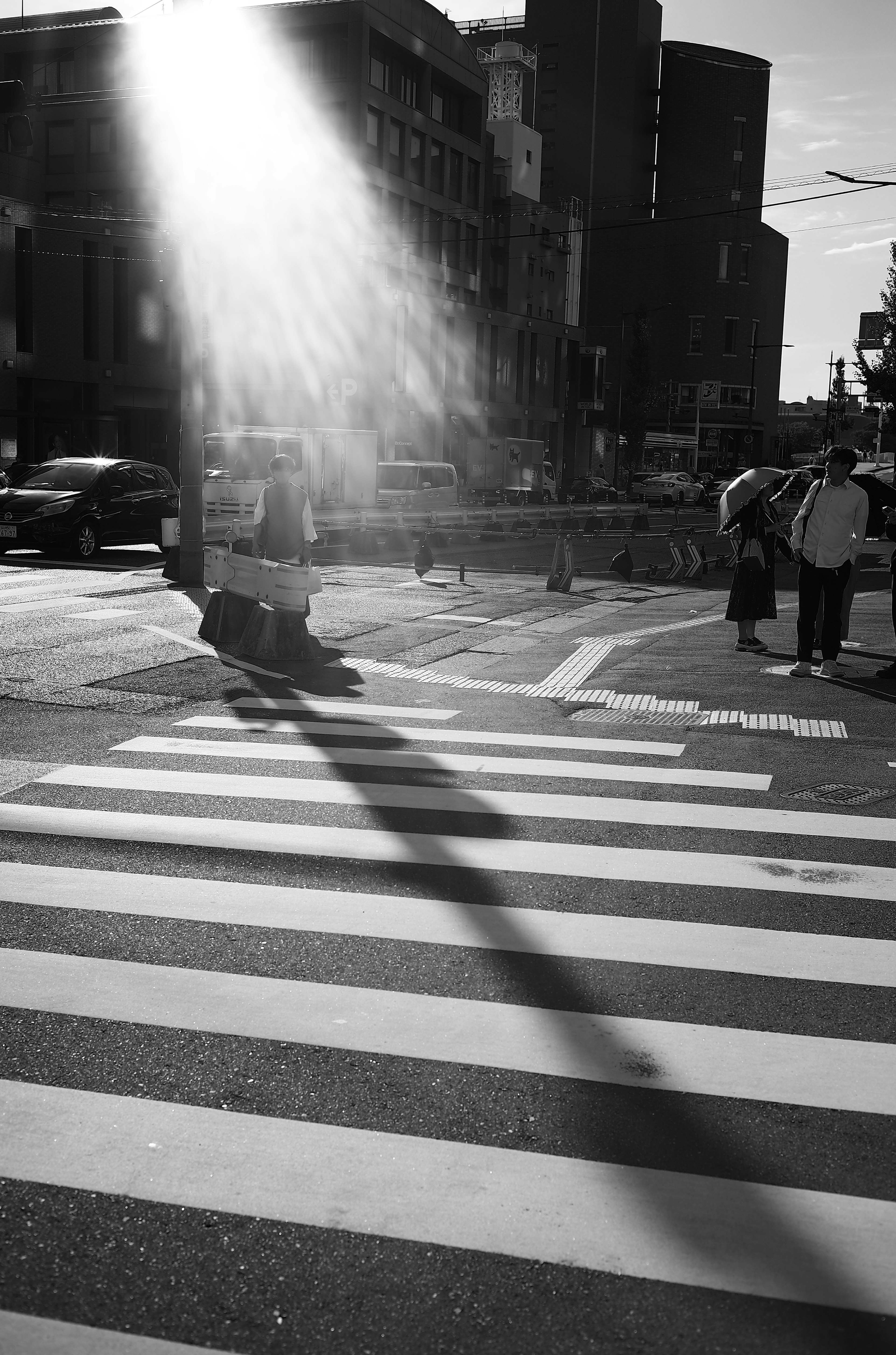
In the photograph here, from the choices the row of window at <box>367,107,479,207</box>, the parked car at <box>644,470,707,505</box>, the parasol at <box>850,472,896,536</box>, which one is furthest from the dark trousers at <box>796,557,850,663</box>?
the parked car at <box>644,470,707,505</box>

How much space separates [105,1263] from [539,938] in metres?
2.43

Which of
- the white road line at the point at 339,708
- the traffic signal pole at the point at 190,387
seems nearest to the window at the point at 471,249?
the traffic signal pole at the point at 190,387

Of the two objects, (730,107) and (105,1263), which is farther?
(730,107)

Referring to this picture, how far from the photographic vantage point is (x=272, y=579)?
1188 centimetres

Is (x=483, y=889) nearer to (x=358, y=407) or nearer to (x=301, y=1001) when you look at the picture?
(x=301, y=1001)

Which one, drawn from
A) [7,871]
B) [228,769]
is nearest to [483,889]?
[7,871]

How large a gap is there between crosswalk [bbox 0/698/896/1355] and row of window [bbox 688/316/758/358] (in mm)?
101791

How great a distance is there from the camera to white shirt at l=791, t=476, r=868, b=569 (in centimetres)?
1134

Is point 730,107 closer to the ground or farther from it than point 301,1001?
farther from it

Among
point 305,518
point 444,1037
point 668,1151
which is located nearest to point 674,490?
point 305,518

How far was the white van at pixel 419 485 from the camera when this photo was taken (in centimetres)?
4272

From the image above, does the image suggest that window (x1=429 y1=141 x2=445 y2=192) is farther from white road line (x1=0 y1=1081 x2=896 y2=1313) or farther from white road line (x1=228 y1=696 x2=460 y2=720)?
white road line (x1=0 y1=1081 x2=896 y2=1313)

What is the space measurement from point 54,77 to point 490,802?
193ft

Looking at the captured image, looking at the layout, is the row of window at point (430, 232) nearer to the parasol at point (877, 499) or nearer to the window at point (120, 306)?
the window at point (120, 306)
